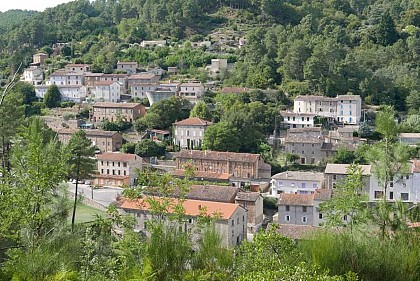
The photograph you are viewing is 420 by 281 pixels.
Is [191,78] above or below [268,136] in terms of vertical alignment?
above

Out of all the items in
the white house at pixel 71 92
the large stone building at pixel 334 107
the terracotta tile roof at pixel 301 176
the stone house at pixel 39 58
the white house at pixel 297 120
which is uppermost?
the stone house at pixel 39 58

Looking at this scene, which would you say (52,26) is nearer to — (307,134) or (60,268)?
(307,134)

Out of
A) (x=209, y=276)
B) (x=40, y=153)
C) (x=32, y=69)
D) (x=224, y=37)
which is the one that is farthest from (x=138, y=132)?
(x=209, y=276)

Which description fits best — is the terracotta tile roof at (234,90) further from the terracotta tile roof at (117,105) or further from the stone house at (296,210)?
the stone house at (296,210)

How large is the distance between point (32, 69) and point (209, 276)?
3840cm

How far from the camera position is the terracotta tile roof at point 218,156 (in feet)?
81.9

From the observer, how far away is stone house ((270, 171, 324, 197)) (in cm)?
2280

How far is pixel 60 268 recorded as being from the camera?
260 inches

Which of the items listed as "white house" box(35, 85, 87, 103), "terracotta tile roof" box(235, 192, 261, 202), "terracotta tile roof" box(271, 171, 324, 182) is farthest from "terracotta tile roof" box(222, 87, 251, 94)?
"terracotta tile roof" box(235, 192, 261, 202)

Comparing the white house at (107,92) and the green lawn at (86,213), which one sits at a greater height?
the white house at (107,92)

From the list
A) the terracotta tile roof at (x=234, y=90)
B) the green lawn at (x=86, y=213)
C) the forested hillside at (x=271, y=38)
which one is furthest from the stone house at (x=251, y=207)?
the forested hillside at (x=271, y=38)

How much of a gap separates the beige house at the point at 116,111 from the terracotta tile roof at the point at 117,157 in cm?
A: 526

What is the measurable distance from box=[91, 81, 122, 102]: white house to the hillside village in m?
0.13

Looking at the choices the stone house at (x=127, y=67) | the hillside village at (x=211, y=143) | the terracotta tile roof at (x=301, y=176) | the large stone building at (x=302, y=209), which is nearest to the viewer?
the hillside village at (x=211, y=143)
